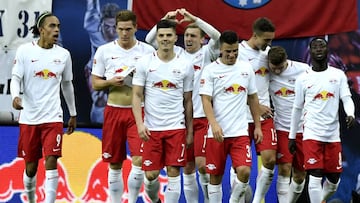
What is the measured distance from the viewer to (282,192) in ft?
40.8

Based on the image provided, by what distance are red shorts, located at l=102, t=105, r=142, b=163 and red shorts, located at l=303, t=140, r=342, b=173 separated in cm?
194

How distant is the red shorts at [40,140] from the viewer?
11734mm

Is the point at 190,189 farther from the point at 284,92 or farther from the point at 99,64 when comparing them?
the point at 99,64

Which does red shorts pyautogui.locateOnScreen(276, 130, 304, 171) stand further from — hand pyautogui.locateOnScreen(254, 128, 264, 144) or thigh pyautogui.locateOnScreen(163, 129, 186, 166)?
thigh pyautogui.locateOnScreen(163, 129, 186, 166)

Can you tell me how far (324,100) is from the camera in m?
11.7

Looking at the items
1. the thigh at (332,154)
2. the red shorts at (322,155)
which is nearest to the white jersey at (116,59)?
the red shorts at (322,155)

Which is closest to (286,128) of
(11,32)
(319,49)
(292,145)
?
(292,145)

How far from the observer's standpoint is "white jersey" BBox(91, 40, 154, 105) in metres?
11.8

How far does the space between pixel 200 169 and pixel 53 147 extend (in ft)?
5.84

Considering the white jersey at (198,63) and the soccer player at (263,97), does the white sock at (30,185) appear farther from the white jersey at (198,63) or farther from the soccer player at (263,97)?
the soccer player at (263,97)

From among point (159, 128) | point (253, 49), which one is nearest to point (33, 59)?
point (159, 128)

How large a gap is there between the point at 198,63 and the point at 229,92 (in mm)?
1185

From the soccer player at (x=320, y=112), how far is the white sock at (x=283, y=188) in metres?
0.61

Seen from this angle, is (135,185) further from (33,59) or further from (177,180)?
(33,59)
